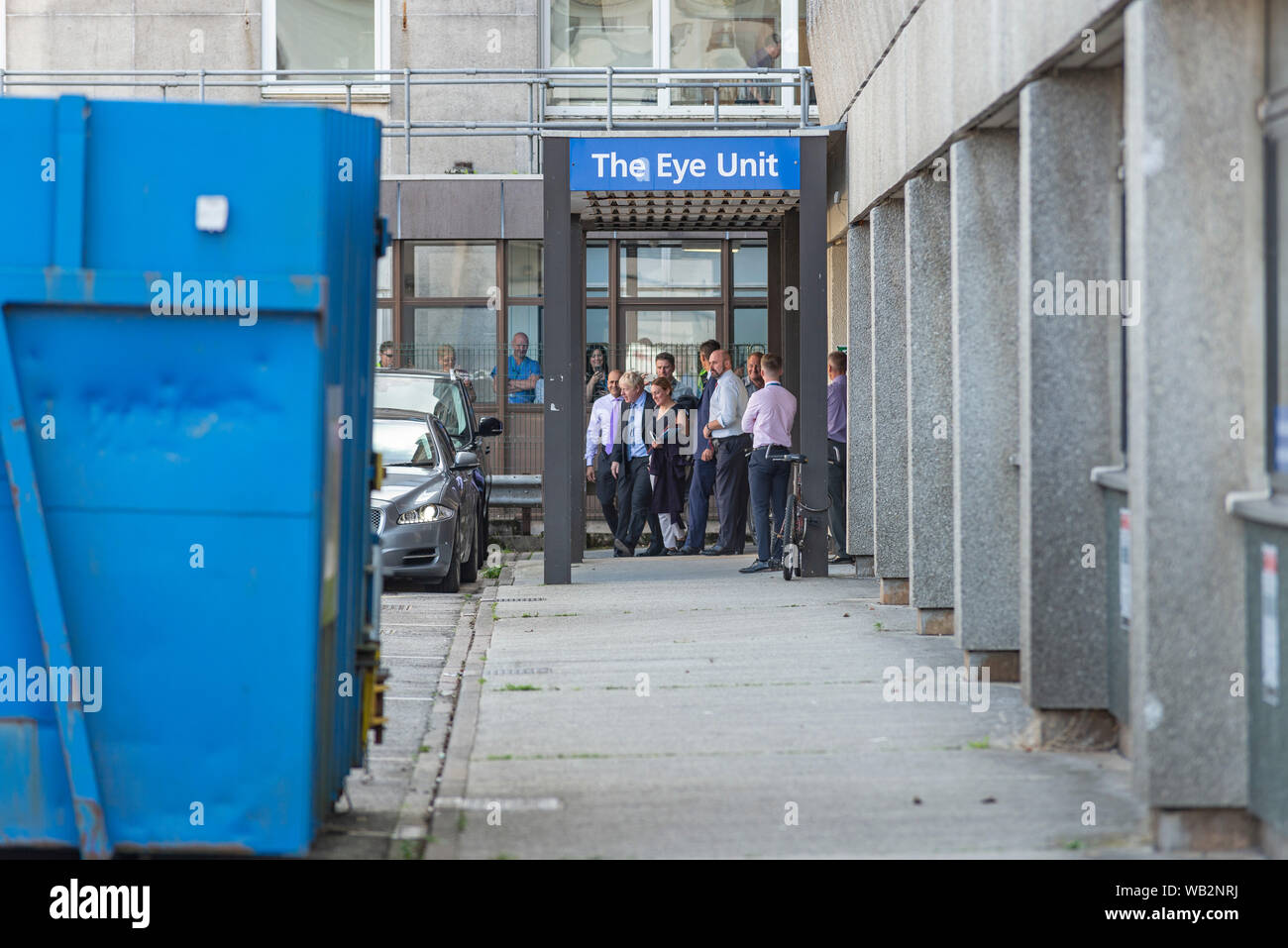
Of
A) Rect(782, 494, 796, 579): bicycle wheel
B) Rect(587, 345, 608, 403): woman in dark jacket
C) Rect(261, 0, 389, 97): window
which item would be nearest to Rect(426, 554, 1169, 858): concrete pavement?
Rect(782, 494, 796, 579): bicycle wheel

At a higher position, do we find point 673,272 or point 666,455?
point 673,272

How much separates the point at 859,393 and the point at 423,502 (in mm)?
3713

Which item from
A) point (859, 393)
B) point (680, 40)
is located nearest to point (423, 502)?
point (859, 393)

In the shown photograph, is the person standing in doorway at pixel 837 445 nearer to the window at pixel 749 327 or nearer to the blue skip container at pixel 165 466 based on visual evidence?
the window at pixel 749 327

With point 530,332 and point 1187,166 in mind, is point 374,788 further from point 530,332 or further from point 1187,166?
point 530,332

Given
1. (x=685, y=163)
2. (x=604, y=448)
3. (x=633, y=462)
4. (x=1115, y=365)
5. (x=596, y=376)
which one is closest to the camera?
(x=1115, y=365)

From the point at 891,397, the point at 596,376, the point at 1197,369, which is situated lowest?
the point at 1197,369

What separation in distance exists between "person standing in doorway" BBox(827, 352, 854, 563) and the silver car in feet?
10.5

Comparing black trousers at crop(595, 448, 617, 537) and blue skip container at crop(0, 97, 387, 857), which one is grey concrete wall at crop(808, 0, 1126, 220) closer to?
blue skip container at crop(0, 97, 387, 857)

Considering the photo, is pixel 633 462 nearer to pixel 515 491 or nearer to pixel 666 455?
pixel 666 455

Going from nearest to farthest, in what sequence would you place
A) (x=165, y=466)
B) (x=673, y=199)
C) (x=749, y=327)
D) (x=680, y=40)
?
(x=165, y=466) < (x=673, y=199) < (x=749, y=327) < (x=680, y=40)

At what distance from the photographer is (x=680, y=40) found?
75.1 feet

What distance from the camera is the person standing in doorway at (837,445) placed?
14867 mm

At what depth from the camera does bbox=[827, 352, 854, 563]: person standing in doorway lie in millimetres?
14867
